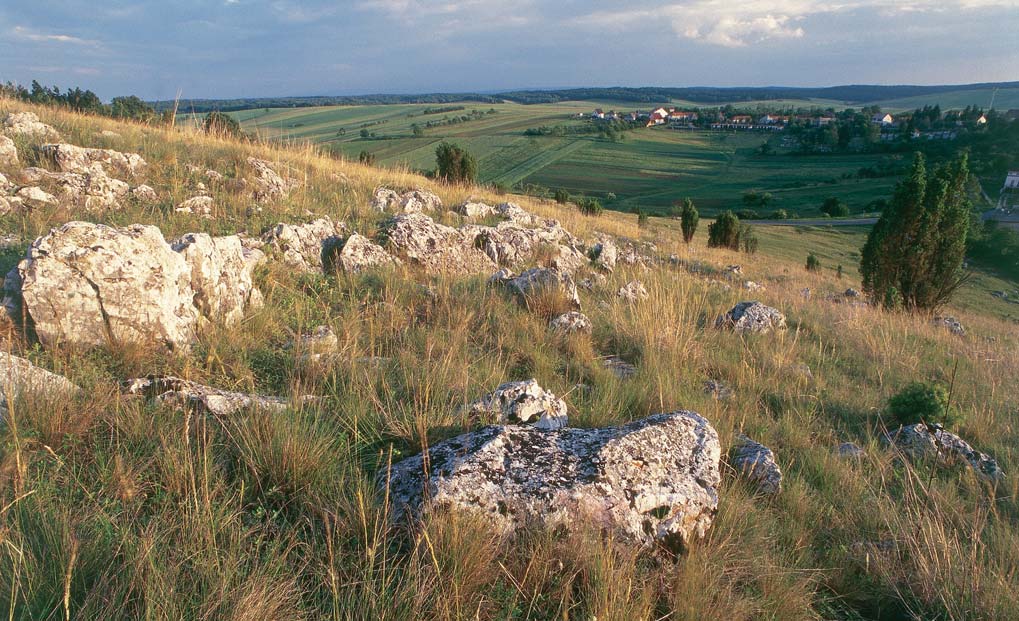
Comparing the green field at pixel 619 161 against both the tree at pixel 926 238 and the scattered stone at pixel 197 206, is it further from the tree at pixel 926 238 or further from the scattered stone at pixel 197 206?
the scattered stone at pixel 197 206

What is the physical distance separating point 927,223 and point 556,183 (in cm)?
5681

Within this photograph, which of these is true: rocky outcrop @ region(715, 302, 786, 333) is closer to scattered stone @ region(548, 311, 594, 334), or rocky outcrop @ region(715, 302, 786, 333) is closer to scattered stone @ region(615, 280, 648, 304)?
scattered stone @ region(615, 280, 648, 304)

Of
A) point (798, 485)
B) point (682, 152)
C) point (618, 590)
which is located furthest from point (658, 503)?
point (682, 152)

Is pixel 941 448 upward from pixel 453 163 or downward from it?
downward

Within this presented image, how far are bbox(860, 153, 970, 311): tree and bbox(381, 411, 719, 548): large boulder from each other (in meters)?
13.3

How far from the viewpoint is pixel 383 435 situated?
8.31 feet

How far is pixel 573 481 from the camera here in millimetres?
2107

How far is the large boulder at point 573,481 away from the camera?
1.99 m

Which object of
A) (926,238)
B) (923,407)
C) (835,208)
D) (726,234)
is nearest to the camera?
(923,407)

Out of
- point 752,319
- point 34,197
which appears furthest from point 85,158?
point 752,319

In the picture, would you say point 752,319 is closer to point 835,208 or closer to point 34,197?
point 34,197

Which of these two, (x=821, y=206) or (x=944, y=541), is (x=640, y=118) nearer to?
(x=821, y=206)

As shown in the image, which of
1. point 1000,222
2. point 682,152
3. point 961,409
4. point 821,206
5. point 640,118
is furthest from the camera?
point 640,118

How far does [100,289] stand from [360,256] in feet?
9.25
